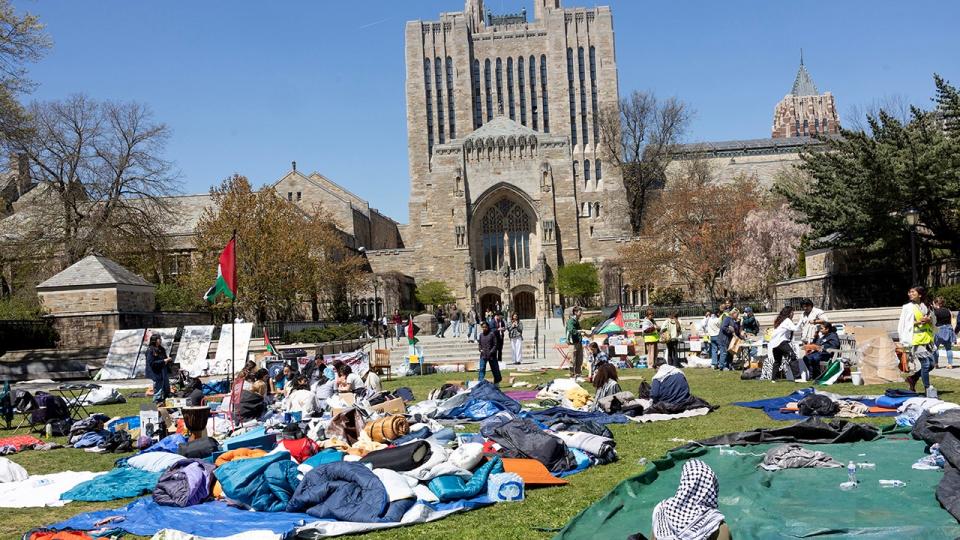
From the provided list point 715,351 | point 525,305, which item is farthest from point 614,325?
point 525,305

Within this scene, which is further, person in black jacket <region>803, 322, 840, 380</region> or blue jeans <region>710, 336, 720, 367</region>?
blue jeans <region>710, 336, 720, 367</region>

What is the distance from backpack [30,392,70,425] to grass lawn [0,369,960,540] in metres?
0.79

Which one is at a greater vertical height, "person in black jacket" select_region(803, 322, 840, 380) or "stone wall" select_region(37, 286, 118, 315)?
"stone wall" select_region(37, 286, 118, 315)

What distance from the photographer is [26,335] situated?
25078mm

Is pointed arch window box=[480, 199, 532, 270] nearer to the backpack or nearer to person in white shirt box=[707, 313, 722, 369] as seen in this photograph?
person in white shirt box=[707, 313, 722, 369]

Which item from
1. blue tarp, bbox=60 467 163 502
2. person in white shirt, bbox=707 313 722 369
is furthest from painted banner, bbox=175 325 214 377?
blue tarp, bbox=60 467 163 502

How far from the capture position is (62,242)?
35.8m

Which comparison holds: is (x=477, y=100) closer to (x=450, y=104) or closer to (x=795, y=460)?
(x=450, y=104)

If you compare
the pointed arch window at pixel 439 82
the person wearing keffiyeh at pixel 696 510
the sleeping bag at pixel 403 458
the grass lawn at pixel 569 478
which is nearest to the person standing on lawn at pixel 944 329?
the grass lawn at pixel 569 478

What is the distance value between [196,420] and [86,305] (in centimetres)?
1772

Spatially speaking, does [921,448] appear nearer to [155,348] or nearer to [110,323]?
[155,348]

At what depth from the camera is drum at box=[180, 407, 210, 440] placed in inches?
414

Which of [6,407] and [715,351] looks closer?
[6,407]

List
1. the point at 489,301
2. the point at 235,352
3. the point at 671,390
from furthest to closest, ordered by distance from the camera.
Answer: the point at 489,301 < the point at 235,352 < the point at 671,390
